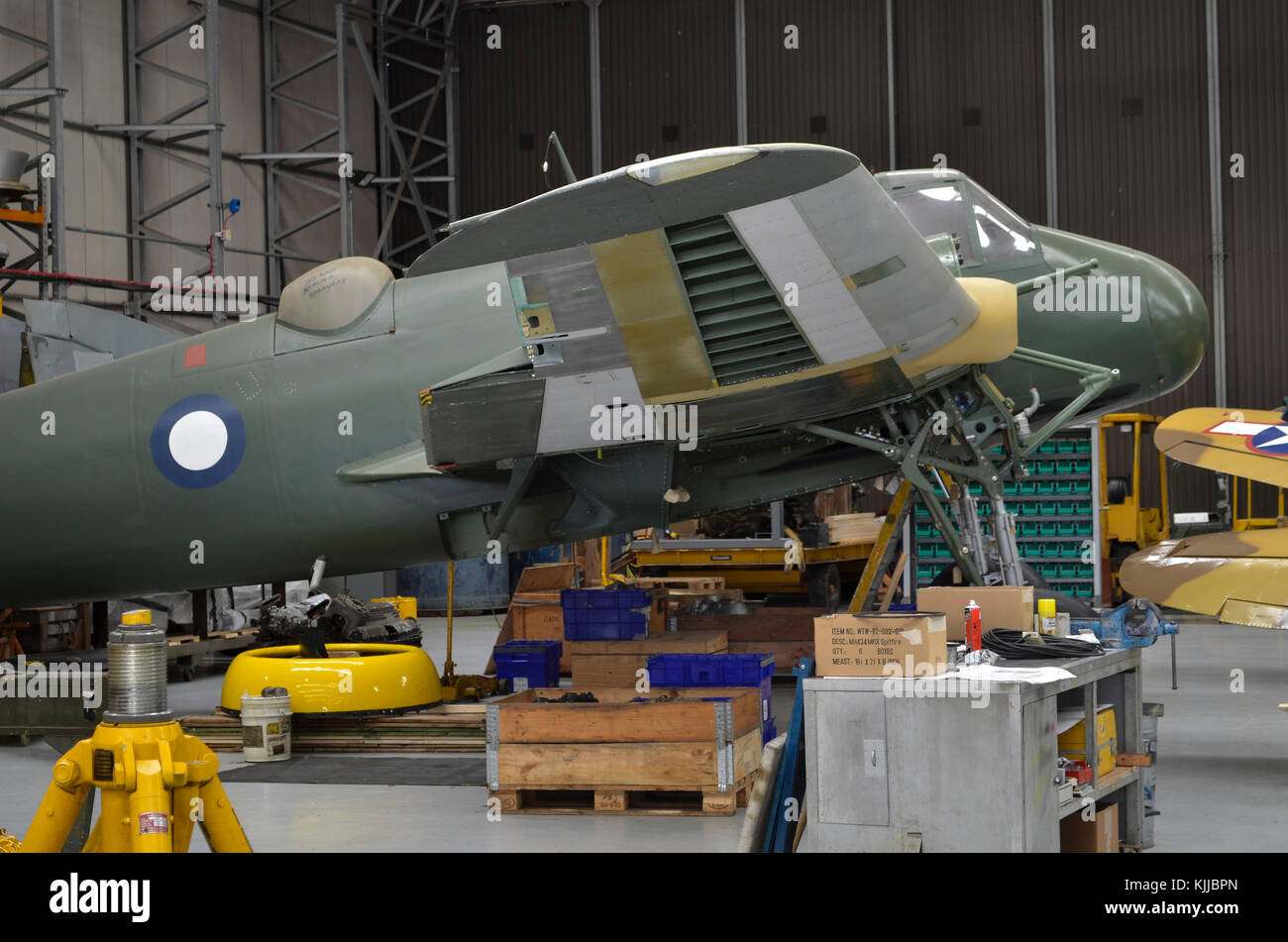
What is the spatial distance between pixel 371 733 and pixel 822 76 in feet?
60.0

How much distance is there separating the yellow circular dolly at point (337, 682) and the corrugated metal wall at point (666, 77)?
1669 cm

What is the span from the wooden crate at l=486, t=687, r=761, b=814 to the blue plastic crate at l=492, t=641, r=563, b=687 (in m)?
→ 3.95

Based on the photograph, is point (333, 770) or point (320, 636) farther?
point (320, 636)

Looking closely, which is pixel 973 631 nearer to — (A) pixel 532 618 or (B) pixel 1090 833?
(B) pixel 1090 833

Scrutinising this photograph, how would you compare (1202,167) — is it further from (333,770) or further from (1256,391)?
(333,770)

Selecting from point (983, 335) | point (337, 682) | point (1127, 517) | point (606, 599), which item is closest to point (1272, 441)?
point (983, 335)

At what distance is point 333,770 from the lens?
8164 millimetres

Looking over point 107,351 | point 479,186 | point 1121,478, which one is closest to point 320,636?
point 107,351

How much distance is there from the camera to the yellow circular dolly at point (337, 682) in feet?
29.7

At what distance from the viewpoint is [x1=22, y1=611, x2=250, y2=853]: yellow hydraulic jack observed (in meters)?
3.98

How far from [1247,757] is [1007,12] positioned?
1836 centimetres

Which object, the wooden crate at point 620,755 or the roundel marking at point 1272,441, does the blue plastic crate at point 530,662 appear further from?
the roundel marking at point 1272,441

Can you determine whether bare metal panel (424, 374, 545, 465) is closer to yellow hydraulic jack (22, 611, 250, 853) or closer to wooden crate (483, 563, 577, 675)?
yellow hydraulic jack (22, 611, 250, 853)
